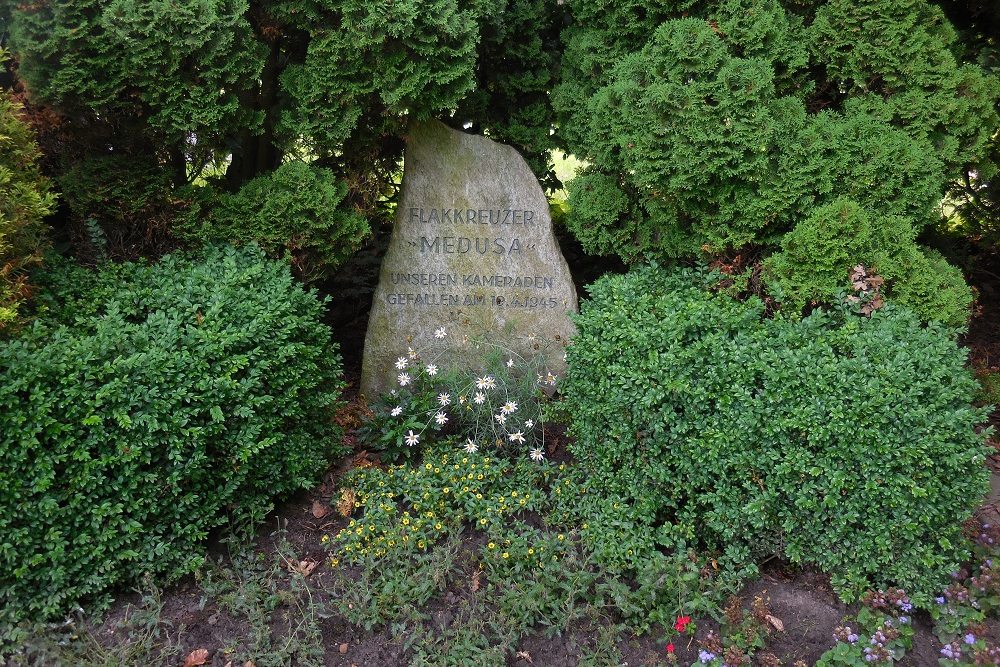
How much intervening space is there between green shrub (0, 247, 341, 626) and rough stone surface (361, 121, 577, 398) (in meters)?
0.83

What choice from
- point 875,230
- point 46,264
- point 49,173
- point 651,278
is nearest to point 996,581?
point 875,230

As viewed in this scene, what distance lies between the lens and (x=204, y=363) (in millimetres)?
3232

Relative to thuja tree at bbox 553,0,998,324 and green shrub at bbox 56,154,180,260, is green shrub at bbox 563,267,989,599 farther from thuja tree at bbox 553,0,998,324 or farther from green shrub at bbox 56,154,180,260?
green shrub at bbox 56,154,180,260

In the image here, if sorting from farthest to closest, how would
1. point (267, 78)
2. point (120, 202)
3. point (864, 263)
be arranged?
point (267, 78) → point (120, 202) → point (864, 263)

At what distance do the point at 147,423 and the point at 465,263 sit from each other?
2.14 m

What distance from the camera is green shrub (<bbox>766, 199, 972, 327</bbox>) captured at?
3.59 meters

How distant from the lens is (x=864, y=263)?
12.0 ft

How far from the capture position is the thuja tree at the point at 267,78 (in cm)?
362

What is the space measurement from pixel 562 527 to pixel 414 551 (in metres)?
0.70

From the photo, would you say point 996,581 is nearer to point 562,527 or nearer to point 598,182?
point 562,527

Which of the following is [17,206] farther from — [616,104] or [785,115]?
[785,115]

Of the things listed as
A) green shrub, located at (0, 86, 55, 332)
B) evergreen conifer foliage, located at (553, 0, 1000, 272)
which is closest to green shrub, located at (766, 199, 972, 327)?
evergreen conifer foliage, located at (553, 0, 1000, 272)

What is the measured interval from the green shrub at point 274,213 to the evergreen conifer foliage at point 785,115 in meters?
1.64

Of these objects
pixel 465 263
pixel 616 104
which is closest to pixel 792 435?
pixel 616 104
